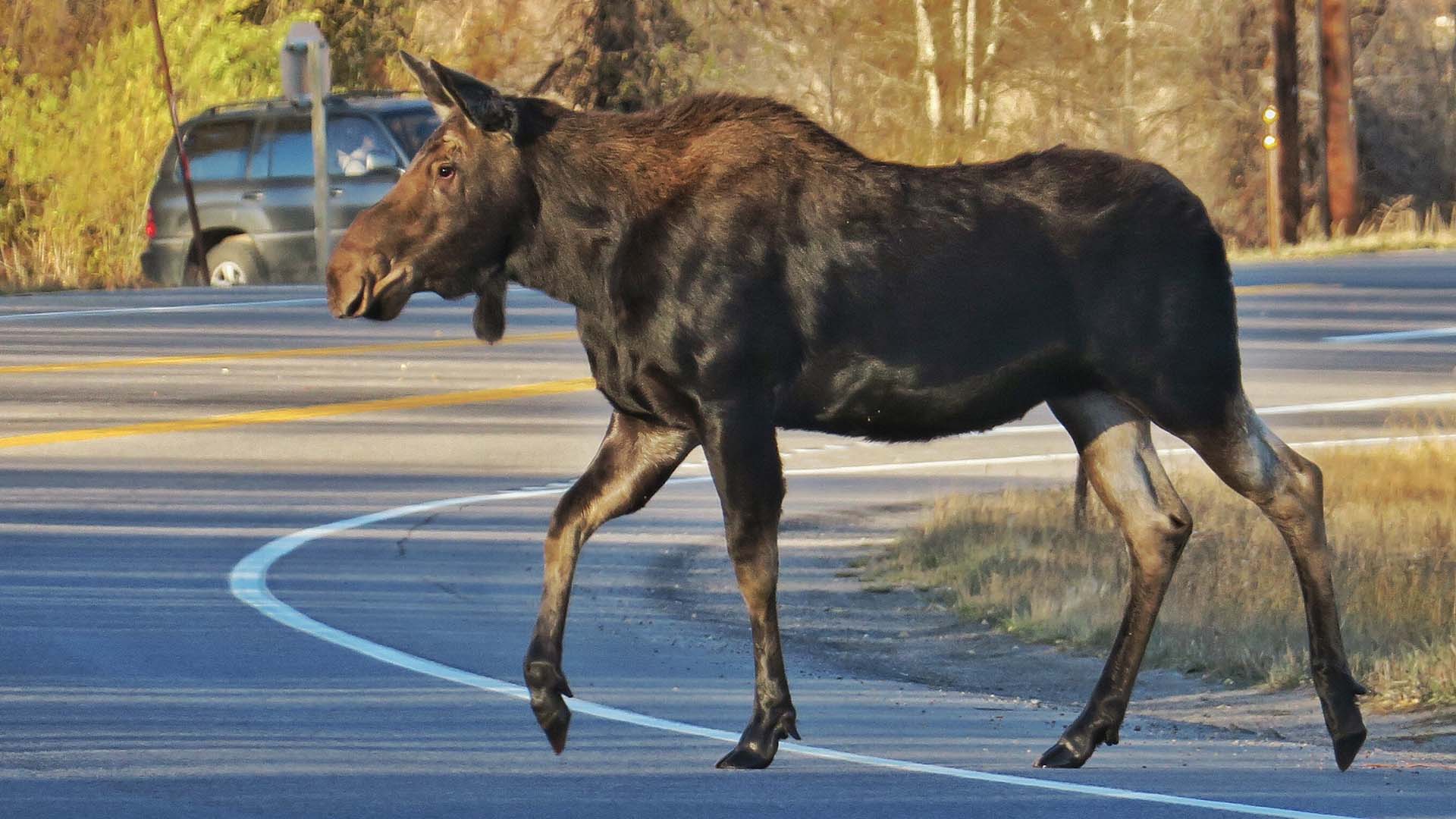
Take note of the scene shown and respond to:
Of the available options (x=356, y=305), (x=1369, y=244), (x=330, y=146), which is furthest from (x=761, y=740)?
(x=1369, y=244)

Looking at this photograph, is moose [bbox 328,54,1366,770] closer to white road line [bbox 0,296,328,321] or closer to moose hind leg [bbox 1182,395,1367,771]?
moose hind leg [bbox 1182,395,1367,771]

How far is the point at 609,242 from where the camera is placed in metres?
7.25

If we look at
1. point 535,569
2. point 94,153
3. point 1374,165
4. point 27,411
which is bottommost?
point 1374,165

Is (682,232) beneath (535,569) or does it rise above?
above

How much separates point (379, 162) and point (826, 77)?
27367 mm

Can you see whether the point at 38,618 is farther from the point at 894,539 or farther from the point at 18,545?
the point at 894,539

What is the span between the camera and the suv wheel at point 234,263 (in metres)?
29.9

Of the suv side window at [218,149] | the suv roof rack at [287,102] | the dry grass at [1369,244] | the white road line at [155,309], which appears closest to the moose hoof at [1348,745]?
the white road line at [155,309]

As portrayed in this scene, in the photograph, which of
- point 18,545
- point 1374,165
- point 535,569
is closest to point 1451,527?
point 535,569

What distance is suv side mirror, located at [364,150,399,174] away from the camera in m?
28.5

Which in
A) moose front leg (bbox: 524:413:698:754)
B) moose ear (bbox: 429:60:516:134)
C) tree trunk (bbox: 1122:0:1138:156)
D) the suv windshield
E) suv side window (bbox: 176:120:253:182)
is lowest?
tree trunk (bbox: 1122:0:1138:156)

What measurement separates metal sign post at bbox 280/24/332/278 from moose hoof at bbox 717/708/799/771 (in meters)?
21.3

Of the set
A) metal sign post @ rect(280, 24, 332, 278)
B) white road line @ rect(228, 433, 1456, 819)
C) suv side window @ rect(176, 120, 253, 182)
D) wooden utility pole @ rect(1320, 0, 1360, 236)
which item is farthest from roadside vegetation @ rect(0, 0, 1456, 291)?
white road line @ rect(228, 433, 1456, 819)

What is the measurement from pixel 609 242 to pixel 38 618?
471 cm
